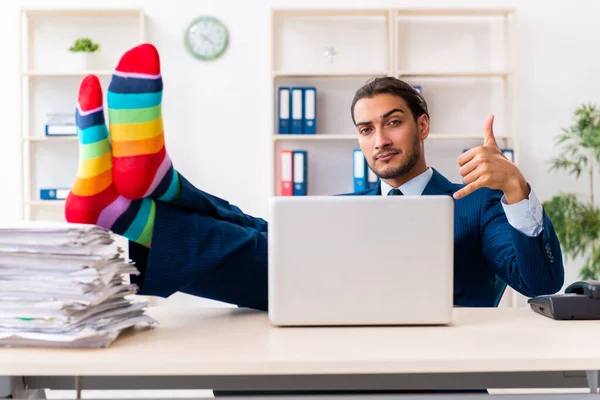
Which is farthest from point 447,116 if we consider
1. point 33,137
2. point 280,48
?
point 33,137

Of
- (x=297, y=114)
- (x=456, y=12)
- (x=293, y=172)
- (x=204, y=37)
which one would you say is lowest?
(x=293, y=172)

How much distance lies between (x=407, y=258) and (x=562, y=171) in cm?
332

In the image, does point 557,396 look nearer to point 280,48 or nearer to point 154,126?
point 154,126

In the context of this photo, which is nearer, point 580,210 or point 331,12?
point 580,210

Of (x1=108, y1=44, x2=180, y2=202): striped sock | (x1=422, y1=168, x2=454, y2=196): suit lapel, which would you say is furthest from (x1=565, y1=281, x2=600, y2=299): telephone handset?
(x1=108, y1=44, x2=180, y2=202): striped sock

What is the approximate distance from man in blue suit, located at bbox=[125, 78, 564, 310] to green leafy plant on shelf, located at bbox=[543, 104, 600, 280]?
1.93 meters

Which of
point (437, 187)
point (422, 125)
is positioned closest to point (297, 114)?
point (422, 125)

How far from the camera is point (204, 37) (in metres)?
4.07

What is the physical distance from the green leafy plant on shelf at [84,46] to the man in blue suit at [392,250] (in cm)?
242

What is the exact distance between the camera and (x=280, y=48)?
411cm

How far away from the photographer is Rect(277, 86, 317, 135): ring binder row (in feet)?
12.7

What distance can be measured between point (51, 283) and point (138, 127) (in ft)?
0.83

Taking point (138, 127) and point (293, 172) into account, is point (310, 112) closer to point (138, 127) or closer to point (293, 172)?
point (293, 172)

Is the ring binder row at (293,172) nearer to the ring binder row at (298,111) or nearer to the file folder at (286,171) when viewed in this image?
the file folder at (286,171)
